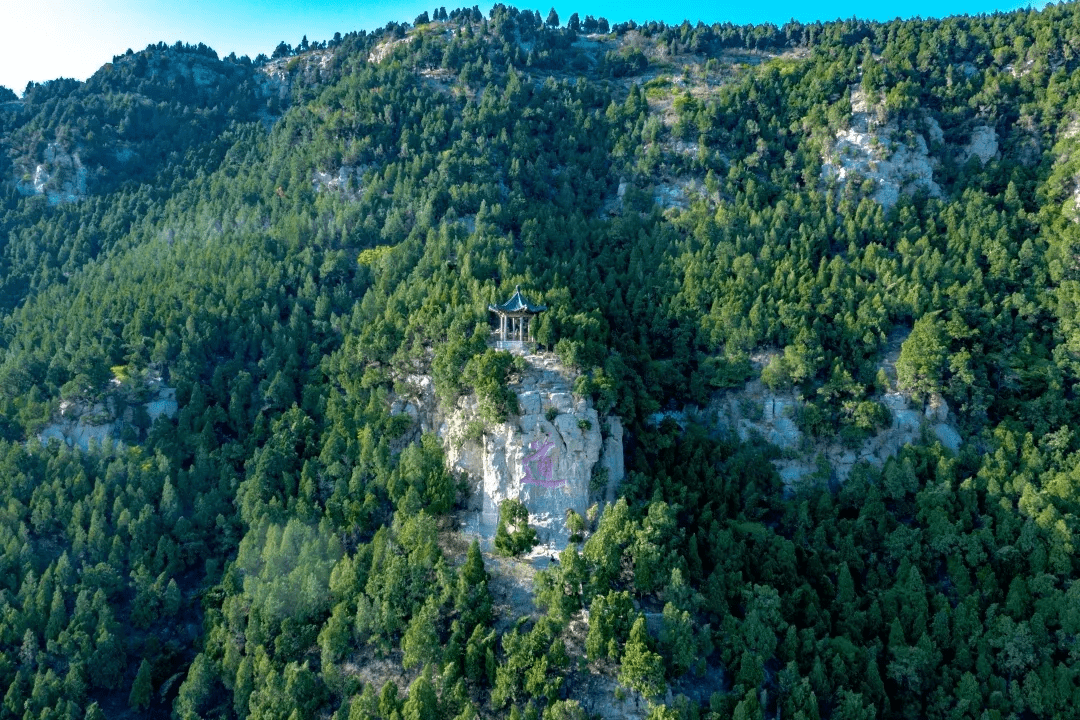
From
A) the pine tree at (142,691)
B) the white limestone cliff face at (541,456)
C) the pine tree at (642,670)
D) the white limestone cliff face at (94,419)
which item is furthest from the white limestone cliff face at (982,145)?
the pine tree at (142,691)

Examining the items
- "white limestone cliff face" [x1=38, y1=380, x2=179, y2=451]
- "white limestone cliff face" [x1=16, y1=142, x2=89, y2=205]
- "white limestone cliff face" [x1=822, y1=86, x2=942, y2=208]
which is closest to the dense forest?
"white limestone cliff face" [x1=16, y1=142, x2=89, y2=205]

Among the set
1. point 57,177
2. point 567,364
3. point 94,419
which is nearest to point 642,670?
point 567,364

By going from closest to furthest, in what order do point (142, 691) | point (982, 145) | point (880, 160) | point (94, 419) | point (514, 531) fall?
point (142, 691) → point (514, 531) → point (94, 419) → point (880, 160) → point (982, 145)

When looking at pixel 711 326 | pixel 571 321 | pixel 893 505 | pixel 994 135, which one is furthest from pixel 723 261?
pixel 994 135

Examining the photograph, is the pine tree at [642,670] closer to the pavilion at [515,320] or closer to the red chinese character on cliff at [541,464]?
the red chinese character on cliff at [541,464]

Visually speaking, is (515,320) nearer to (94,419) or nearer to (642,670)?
(642,670)

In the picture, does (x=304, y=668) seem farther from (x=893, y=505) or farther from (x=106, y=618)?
(x=893, y=505)
